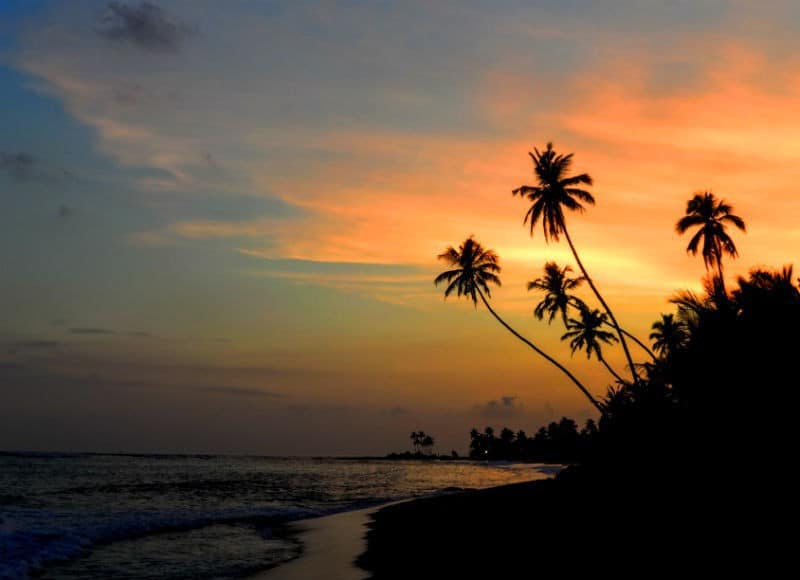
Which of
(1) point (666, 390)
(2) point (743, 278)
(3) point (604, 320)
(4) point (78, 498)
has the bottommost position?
(4) point (78, 498)

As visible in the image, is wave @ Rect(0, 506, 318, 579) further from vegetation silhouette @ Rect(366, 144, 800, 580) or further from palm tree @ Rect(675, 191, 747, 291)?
palm tree @ Rect(675, 191, 747, 291)

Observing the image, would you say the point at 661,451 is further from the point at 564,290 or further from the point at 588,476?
the point at 564,290

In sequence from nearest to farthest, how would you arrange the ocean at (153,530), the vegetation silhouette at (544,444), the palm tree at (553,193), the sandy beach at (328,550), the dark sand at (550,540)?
the dark sand at (550,540)
the sandy beach at (328,550)
the ocean at (153,530)
the palm tree at (553,193)
the vegetation silhouette at (544,444)

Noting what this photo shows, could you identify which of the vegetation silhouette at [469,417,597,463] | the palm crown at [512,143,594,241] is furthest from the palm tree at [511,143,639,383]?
the vegetation silhouette at [469,417,597,463]

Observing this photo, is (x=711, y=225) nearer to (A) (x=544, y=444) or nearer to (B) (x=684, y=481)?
(B) (x=684, y=481)

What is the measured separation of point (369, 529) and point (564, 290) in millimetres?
35472

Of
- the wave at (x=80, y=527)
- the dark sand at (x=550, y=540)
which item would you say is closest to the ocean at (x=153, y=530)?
the wave at (x=80, y=527)

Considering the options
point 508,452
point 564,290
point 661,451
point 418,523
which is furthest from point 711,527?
point 508,452

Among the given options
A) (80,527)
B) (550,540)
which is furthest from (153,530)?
(550,540)

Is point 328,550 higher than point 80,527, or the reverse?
point 328,550

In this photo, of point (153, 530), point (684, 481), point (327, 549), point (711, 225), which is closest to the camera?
point (684, 481)

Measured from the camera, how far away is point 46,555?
19312mm

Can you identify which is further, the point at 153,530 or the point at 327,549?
the point at 153,530

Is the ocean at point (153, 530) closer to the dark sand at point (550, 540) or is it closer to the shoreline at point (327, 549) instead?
the shoreline at point (327, 549)
